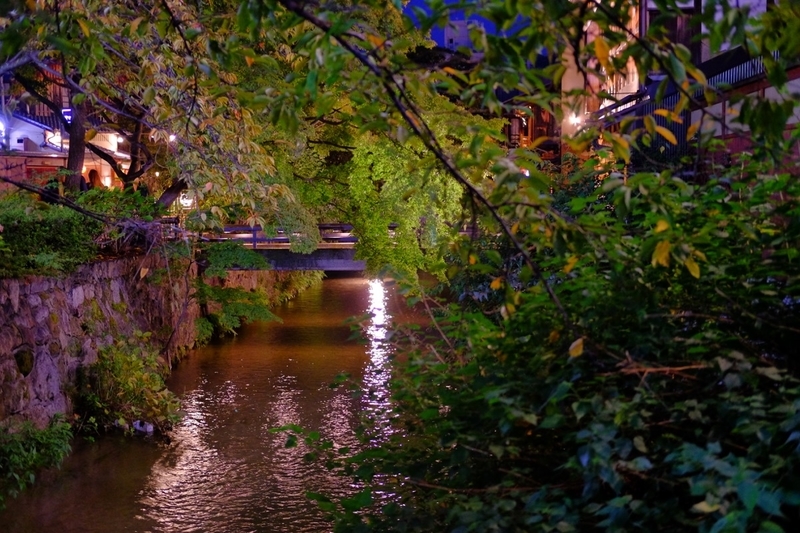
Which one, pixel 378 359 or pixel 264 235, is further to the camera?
pixel 264 235

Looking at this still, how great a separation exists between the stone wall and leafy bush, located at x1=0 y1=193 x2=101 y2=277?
24cm

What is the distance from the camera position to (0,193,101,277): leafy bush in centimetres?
1073

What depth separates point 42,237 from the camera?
38.3 ft

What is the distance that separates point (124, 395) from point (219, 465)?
7.76 feet

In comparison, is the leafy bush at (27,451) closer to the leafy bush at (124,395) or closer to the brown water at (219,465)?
the brown water at (219,465)

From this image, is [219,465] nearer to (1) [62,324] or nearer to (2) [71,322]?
(1) [62,324]

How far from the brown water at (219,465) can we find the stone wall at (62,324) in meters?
1.00

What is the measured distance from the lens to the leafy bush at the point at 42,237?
10.7 m

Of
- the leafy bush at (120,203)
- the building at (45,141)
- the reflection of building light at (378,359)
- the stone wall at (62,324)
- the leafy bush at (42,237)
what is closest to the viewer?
the reflection of building light at (378,359)

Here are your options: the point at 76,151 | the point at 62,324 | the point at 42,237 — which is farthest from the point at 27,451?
the point at 76,151

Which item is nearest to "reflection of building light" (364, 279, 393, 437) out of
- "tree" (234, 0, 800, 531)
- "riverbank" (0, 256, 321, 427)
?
"tree" (234, 0, 800, 531)

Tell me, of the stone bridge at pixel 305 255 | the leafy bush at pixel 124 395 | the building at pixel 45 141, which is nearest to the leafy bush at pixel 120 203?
the leafy bush at pixel 124 395

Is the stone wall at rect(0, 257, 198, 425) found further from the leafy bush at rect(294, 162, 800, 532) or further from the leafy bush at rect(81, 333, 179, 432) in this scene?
the leafy bush at rect(294, 162, 800, 532)

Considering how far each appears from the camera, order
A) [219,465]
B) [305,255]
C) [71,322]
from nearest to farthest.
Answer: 1. [219,465]
2. [71,322]
3. [305,255]
